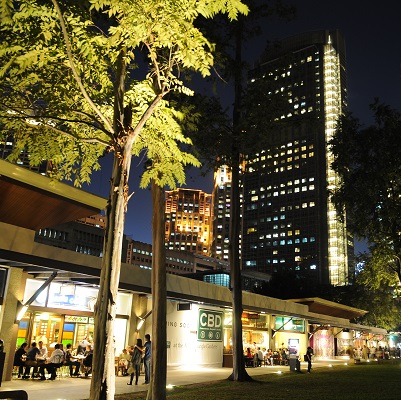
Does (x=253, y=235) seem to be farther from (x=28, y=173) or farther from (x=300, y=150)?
(x=28, y=173)

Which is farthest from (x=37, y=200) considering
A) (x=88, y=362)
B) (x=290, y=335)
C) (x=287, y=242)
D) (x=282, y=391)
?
(x=287, y=242)

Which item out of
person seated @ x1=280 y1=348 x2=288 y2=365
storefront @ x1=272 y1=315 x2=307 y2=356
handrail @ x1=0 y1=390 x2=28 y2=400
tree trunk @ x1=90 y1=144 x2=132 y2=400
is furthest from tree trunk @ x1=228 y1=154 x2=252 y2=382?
storefront @ x1=272 y1=315 x2=307 y2=356

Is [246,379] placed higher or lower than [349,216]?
lower

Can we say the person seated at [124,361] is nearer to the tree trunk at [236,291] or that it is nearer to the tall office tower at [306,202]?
the tree trunk at [236,291]

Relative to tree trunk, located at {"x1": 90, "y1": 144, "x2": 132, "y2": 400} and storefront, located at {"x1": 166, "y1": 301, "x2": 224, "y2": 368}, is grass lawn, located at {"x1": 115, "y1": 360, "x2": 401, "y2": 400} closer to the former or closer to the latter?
storefront, located at {"x1": 166, "y1": 301, "x2": 224, "y2": 368}

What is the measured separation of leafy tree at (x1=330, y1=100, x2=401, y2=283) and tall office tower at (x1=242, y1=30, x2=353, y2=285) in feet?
431

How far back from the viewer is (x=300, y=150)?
169 meters

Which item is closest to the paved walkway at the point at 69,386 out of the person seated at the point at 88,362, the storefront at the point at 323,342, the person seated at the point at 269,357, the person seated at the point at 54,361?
the person seated at the point at 54,361

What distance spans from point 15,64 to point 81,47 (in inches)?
42.2

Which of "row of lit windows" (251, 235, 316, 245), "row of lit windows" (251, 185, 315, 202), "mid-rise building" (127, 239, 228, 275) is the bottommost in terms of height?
"mid-rise building" (127, 239, 228, 275)

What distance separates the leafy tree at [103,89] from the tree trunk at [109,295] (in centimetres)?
1

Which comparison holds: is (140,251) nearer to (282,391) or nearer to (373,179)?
(373,179)

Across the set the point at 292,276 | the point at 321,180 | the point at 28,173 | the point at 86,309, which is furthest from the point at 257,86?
the point at 321,180

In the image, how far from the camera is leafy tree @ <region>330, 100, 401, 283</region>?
24.0 m
